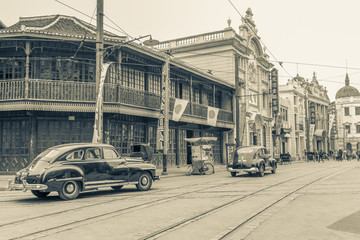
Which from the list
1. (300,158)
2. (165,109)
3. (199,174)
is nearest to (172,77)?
(165,109)

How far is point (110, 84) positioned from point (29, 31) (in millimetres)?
4683

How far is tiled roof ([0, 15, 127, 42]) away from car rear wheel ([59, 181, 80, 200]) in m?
9.03

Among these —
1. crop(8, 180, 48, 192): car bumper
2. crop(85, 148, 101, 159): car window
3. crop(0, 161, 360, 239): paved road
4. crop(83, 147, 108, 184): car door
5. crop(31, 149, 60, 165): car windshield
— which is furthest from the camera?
crop(85, 148, 101, 159): car window

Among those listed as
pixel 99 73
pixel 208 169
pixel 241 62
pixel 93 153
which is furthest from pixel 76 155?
pixel 241 62

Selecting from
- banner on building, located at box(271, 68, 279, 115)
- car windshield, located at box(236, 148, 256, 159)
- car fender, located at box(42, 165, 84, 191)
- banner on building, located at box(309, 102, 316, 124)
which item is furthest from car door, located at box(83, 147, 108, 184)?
banner on building, located at box(309, 102, 316, 124)

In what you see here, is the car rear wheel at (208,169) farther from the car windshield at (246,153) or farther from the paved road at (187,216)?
the paved road at (187,216)

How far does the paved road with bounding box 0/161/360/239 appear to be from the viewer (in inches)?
253

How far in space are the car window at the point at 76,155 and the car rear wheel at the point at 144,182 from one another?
8.00 feet

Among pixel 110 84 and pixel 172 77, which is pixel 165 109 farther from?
pixel 172 77

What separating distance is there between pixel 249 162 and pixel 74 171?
36.5 feet

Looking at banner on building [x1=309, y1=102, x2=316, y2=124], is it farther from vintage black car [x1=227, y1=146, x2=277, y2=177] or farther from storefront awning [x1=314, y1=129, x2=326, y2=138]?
vintage black car [x1=227, y1=146, x2=277, y2=177]

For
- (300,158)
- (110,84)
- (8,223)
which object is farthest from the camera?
(300,158)

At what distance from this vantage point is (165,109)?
21.3 m

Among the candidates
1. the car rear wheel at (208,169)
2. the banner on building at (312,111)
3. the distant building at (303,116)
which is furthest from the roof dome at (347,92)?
the car rear wheel at (208,169)
